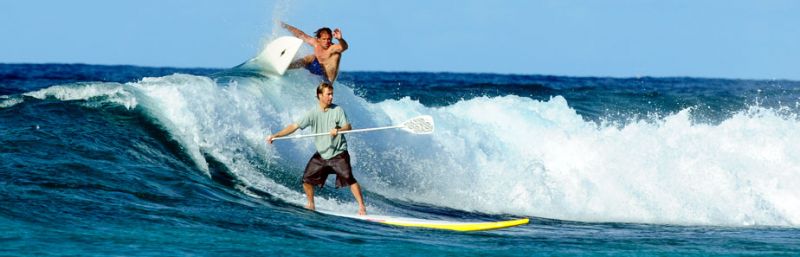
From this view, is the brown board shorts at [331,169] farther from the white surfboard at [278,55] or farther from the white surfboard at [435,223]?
the white surfboard at [278,55]

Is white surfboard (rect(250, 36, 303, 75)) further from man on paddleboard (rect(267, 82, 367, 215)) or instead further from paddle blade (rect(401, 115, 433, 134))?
man on paddleboard (rect(267, 82, 367, 215))

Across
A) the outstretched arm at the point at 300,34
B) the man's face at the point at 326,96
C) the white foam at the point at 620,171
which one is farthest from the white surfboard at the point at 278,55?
the man's face at the point at 326,96

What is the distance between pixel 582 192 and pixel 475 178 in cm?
143

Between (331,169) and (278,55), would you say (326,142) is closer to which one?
(331,169)

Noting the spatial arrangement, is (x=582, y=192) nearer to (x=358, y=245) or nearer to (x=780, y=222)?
(x=780, y=222)

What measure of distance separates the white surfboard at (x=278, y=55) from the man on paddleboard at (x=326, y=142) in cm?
329

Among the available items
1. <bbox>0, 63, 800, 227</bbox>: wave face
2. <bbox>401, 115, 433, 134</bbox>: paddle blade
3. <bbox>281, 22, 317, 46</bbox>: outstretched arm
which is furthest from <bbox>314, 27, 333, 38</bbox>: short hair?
<bbox>401, 115, 433, 134</bbox>: paddle blade

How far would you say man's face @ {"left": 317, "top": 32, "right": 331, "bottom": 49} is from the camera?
11508 mm

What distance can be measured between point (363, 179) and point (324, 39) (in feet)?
6.64

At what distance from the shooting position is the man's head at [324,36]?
11.4 meters

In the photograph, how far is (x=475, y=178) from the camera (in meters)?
13.4

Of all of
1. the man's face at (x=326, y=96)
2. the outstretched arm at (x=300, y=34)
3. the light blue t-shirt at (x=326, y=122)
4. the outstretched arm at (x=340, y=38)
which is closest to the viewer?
the man's face at (x=326, y=96)

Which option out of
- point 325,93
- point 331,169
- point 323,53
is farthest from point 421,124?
point 323,53

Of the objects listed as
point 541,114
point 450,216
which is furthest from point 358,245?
point 541,114
